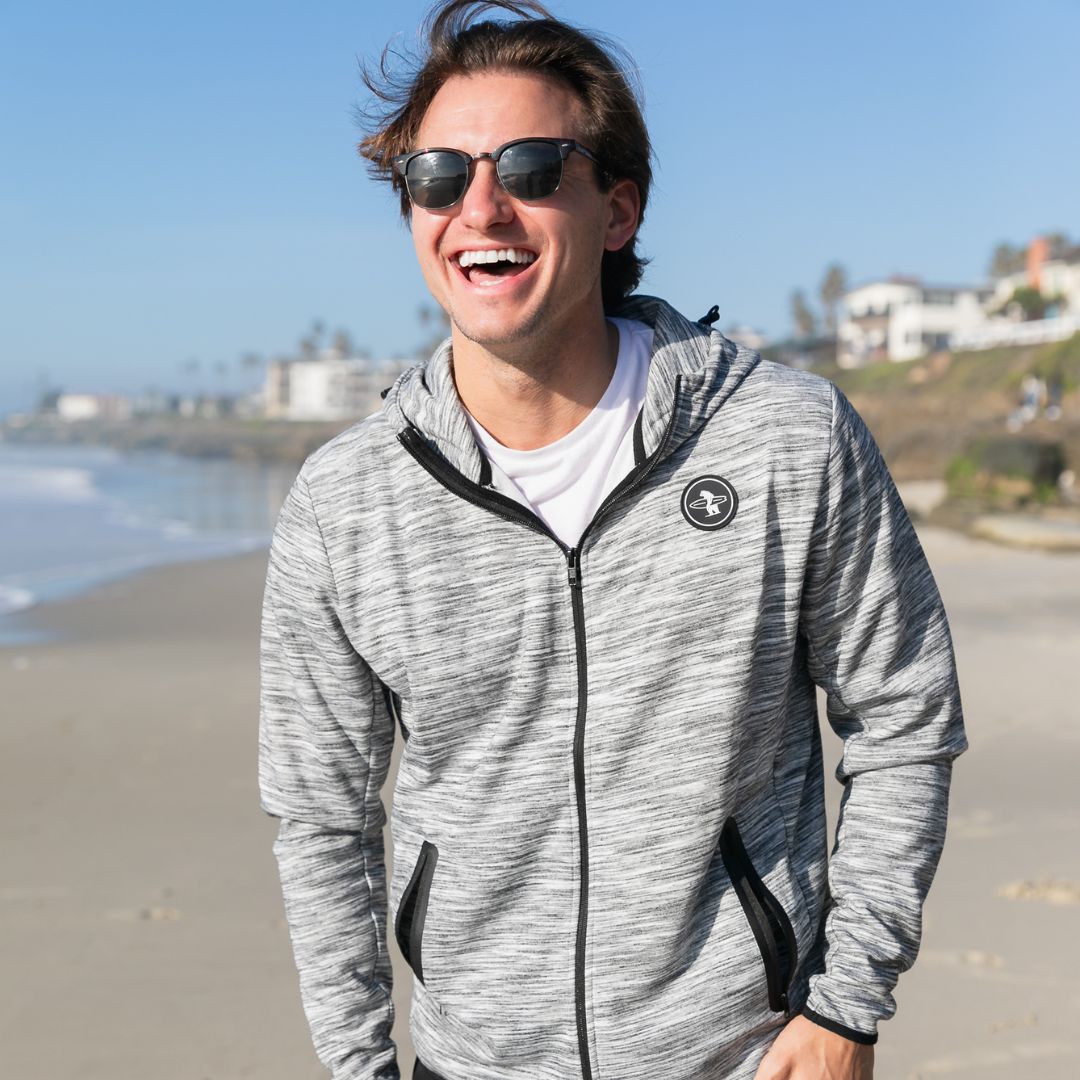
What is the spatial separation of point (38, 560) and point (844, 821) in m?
20.5

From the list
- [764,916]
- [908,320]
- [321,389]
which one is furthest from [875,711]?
[321,389]

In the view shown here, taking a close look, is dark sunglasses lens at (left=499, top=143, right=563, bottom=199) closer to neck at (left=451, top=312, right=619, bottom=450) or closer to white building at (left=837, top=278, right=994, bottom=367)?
neck at (left=451, top=312, right=619, bottom=450)

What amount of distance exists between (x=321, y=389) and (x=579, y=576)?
15097cm

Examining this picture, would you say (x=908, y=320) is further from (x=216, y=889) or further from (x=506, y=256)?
(x=506, y=256)

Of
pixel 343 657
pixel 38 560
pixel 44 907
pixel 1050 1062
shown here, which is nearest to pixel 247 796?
pixel 44 907

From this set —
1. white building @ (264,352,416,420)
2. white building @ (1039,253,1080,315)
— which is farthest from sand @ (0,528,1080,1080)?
white building @ (264,352,416,420)

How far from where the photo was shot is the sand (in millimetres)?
4406

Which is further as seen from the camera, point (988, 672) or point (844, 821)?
point (988, 672)

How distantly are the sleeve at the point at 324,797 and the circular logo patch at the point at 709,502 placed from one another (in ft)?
1.86

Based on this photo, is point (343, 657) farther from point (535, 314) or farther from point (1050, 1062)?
point (1050, 1062)

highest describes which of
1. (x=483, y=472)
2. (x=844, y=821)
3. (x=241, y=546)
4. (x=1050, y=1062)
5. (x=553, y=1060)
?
(x=483, y=472)

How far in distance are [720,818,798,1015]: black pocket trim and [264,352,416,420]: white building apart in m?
141

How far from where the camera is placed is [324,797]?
203 cm

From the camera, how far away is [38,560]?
20609mm
